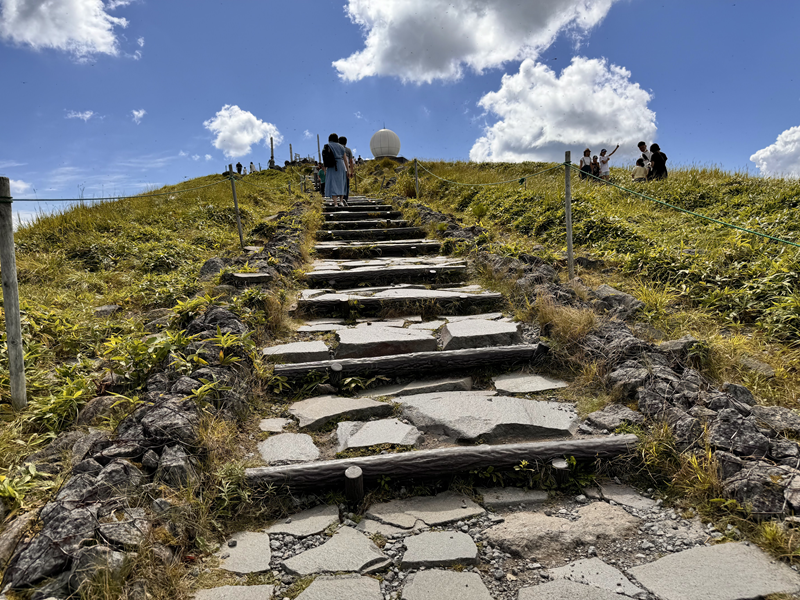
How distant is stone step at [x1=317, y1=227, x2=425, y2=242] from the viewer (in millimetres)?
8422

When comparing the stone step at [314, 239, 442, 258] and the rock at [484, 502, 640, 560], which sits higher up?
the stone step at [314, 239, 442, 258]

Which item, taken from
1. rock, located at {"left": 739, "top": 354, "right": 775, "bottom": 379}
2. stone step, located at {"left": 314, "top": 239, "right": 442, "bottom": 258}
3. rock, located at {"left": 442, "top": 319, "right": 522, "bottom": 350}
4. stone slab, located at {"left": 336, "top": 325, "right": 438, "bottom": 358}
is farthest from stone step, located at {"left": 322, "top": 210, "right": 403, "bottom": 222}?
rock, located at {"left": 739, "top": 354, "right": 775, "bottom": 379}

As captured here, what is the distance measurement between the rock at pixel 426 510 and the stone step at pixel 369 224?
6.96 metres

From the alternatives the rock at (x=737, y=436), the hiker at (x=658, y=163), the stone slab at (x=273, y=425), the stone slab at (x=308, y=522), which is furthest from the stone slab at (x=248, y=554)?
the hiker at (x=658, y=163)

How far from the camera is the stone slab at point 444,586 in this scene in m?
1.93

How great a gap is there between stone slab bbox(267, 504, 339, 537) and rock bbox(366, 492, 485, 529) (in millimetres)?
209

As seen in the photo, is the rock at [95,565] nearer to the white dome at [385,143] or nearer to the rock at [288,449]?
the rock at [288,449]

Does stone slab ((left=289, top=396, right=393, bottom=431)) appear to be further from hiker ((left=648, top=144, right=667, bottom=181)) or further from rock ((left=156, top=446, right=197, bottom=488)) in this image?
hiker ((left=648, top=144, right=667, bottom=181))

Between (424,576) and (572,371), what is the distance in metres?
2.21

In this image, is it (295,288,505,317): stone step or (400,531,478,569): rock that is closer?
(400,531,478,569): rock

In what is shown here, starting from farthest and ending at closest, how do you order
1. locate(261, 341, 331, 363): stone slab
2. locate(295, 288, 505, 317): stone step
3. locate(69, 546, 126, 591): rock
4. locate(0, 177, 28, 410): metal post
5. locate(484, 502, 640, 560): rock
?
1. locate(295, 288, 505, 317): stone step
2. locate(261, 341, 331, 363): stone slab
3. locate(0, 177, 28, 410): metal post
4. locate(484, 502, 640, 560): rock
5. locate(69, 546, 126, 591): rock

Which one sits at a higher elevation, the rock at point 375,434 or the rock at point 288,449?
the rock at point 375,434

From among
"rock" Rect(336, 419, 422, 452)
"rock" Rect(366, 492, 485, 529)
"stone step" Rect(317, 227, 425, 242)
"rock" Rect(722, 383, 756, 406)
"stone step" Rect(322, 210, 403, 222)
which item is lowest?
"rock" Rect(366, 492, 485, 529)

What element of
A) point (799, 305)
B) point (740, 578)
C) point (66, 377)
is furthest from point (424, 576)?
point (799, 305)
